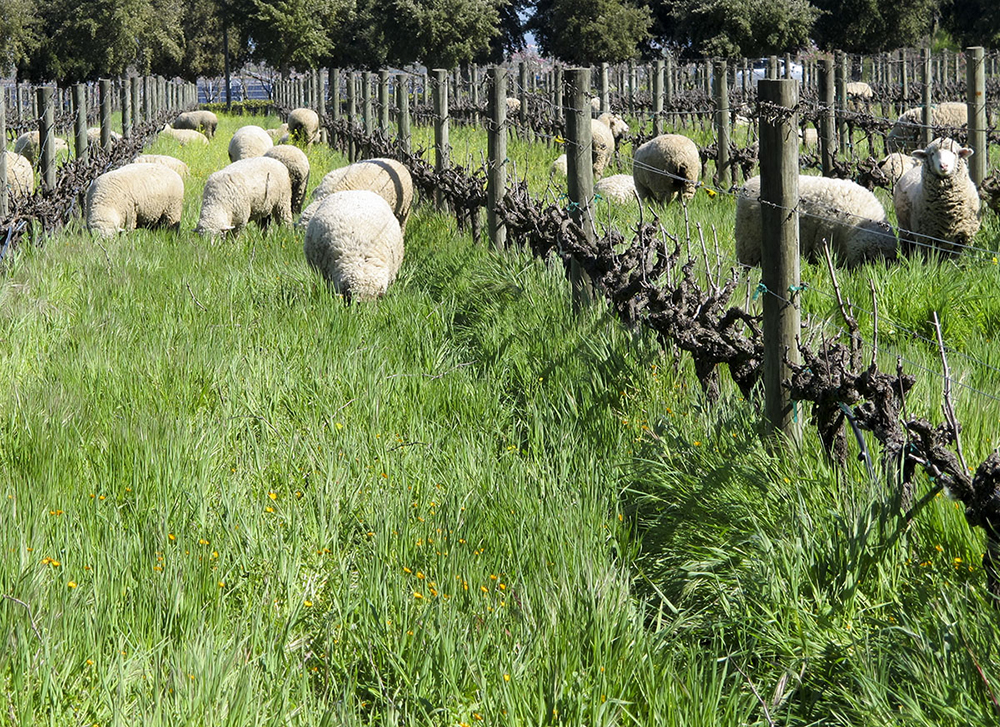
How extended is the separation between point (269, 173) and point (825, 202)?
651 centimetres

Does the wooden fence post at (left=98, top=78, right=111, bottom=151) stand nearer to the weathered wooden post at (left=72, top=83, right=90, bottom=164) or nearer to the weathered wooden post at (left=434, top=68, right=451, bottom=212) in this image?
the weathered wooden post at (left=72, top=83, right=90, bottom=164)

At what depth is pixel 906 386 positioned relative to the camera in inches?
142

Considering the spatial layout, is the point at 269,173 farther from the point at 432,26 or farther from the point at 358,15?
the point at 358,15

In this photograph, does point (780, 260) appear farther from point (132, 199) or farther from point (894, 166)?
point (132, 199)

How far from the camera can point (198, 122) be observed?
35219mm

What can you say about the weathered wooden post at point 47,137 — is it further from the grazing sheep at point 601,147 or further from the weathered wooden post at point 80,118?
the grazing sheep at point 601,147

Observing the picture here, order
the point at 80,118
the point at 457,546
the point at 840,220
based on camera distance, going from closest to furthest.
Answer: the point at 457,546
the point at 840,220
the point at 80,118

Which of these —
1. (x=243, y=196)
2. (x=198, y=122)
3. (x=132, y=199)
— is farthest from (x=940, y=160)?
(x=198, y=122)

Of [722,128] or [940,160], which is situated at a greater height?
[722,128]

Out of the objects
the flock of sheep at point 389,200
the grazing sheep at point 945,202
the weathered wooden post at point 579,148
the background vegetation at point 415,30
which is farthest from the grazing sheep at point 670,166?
the background vegetation at point 415,30

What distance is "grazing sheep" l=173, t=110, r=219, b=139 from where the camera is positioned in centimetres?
3444

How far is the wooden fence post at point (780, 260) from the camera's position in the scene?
4.21 metres

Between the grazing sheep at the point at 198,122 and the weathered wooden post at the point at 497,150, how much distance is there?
26990 millimetres

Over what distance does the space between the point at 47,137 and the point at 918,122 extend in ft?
49.2
